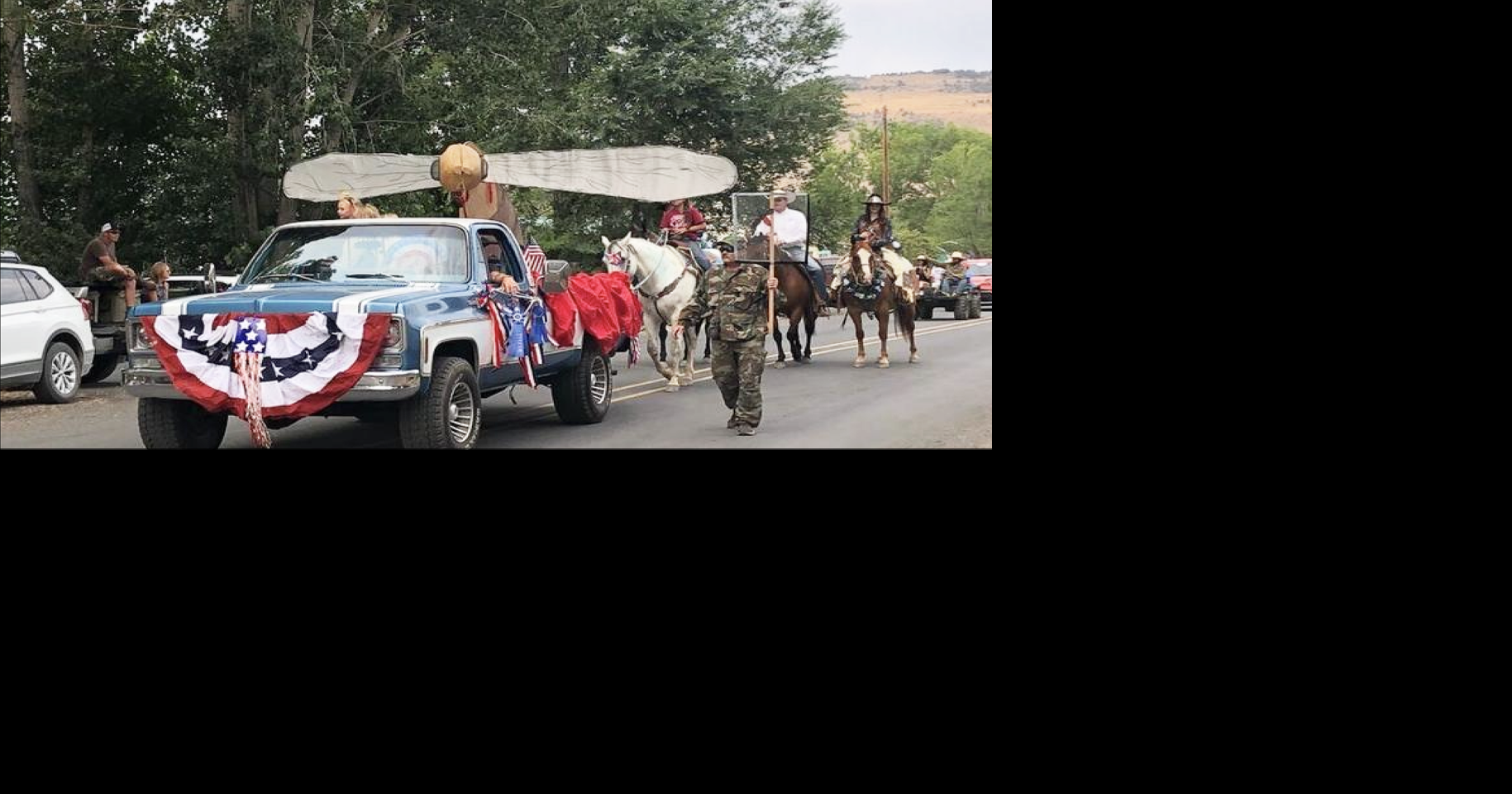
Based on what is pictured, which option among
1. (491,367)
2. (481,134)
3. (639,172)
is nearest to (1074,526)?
(491,367)

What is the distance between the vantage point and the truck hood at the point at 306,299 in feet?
30.8

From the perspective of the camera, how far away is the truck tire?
1264 cm

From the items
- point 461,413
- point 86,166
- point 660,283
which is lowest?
point 461,413

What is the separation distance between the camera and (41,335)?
45.6ft

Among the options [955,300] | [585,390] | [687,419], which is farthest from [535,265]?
[955,300]

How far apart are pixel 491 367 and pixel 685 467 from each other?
172 cm

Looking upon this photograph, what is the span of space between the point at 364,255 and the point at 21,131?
1225cm

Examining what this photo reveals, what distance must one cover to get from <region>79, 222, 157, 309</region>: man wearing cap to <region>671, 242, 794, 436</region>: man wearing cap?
774cm

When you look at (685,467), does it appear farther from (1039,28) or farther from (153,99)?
(153,99)

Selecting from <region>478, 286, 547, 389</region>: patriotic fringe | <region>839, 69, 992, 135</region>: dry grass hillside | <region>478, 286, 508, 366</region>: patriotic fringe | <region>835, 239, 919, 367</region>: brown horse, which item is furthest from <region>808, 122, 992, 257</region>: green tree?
<region>478, 286, 508, 366</region>: patriotic fringe

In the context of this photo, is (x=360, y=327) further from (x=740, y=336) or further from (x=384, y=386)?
(x=740, y=336)

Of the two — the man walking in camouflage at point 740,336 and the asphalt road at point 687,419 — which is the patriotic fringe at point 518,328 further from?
the man walking in camouflage at point 740,336

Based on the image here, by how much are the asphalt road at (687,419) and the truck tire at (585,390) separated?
0.41 feet

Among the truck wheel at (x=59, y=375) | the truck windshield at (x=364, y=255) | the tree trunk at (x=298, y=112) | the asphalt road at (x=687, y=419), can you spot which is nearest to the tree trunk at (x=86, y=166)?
the tree trunk at (x=298, y=112)
